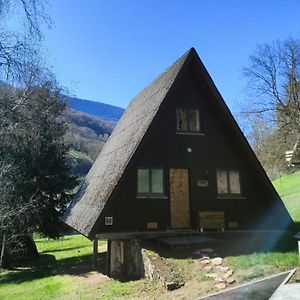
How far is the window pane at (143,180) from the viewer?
16.1 metres

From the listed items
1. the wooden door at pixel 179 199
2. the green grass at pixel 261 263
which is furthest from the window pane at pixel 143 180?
the green grass at pixel 261 263

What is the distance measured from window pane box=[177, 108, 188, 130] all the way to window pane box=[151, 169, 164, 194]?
2252mm

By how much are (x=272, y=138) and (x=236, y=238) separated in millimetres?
15740

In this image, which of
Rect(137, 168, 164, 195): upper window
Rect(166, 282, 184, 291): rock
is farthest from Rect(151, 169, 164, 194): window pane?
Rect(166, 282, 184, 291): rock

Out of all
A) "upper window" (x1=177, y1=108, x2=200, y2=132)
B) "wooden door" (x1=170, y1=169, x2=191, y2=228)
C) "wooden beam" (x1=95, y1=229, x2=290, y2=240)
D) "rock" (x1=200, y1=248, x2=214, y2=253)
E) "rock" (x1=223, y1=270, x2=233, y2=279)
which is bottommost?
"rock" (x1=223, y1=270, x2=233, y2=279)

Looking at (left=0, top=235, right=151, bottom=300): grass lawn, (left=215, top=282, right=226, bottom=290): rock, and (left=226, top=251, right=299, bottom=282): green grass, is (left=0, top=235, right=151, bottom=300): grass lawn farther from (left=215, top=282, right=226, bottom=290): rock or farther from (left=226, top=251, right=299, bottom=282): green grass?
(left=226, top=251, right=299, bottom=282): green grass

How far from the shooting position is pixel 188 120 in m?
17.5

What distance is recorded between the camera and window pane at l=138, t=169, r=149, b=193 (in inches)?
634

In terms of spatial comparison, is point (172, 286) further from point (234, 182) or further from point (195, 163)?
point (234, 182)

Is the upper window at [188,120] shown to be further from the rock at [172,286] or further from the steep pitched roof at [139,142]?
the rock at [172,286]

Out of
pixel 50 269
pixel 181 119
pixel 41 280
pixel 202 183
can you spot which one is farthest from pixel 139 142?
pixel 50 269

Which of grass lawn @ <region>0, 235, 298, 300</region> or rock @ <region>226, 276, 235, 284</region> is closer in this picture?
rock @ <region>226, 276, 235, 284</region>

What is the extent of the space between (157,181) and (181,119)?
3.07m

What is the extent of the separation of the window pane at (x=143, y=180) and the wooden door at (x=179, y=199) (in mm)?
1142
